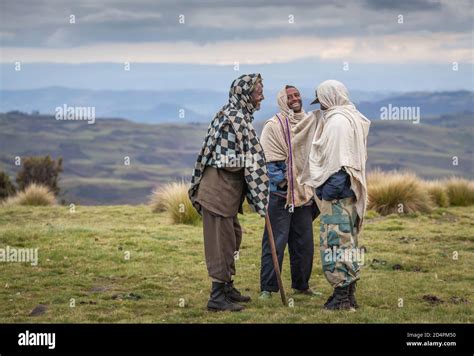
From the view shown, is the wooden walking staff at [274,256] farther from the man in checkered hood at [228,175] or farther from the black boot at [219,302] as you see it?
the black boot at [219,302]

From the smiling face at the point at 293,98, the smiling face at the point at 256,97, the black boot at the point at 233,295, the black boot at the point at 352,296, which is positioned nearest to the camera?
the smiling face at the point at 256,97

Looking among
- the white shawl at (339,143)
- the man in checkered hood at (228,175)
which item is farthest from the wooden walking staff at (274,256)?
the white shawl at (339,143)

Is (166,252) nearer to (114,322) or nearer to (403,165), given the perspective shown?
(114,322)

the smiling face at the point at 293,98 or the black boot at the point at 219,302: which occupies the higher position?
the smiling face at the point at 293,98

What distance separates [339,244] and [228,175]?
134 cm

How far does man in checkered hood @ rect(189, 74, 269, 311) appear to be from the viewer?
8758 millimetres

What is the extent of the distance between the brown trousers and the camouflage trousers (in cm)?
95

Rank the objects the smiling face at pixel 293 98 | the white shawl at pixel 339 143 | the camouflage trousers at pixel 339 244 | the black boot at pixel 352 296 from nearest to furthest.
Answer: the white shawl at pixel 339 143 → the camouflage trousers at pixel 339 244 → the black boot at pixel 352 296 → the smiling face at pixel 293 98

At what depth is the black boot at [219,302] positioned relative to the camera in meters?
8.98

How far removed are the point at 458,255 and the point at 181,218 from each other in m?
5.99

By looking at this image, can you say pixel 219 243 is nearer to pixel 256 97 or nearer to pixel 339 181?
pixel 339 181

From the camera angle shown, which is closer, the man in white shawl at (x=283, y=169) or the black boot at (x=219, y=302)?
the black boot at (x=219, y=302)

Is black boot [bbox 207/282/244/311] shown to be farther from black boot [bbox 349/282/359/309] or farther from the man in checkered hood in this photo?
black boot [bbox 349/282/359/309]

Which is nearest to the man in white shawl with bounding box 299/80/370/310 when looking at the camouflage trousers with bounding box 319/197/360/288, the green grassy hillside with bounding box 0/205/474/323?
the camouflage trousers with bounding box 319/197/360/288
